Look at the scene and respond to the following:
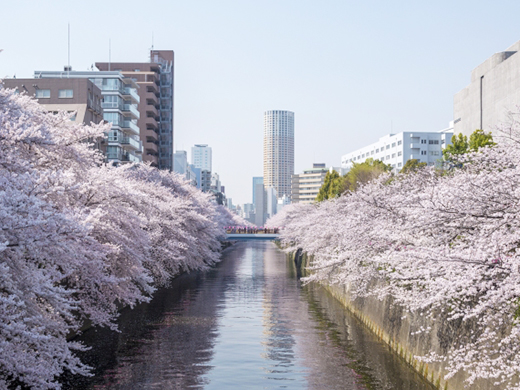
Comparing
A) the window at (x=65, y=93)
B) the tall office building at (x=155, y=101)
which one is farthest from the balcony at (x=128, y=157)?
the tall office building at (x=155, y=101)

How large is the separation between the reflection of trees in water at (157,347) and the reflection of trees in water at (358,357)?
4.57 meters

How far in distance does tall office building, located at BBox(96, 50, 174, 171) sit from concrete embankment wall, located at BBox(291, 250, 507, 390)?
286 feet

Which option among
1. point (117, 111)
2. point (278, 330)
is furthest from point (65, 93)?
point (278, 330)

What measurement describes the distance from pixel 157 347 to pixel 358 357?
8326 millimetres

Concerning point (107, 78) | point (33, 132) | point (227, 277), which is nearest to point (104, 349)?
point (33, 132)

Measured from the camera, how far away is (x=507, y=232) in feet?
42.5

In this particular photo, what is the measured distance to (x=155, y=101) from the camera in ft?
397

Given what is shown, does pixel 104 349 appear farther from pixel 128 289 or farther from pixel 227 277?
pixel 227 277

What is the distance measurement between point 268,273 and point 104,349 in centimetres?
4318

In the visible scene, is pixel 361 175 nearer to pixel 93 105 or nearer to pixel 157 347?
pixel 93 105

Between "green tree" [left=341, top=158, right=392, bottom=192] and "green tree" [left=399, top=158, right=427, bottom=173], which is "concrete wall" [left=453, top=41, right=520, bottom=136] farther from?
"green tree" [left=341, top=158, right=392, bottom=192]

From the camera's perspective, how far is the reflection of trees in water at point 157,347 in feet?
70.6

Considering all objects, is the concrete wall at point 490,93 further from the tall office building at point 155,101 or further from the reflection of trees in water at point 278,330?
the tall office building at point 155,101

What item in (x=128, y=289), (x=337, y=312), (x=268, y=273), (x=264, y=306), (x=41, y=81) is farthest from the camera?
(x=41, y=81)
